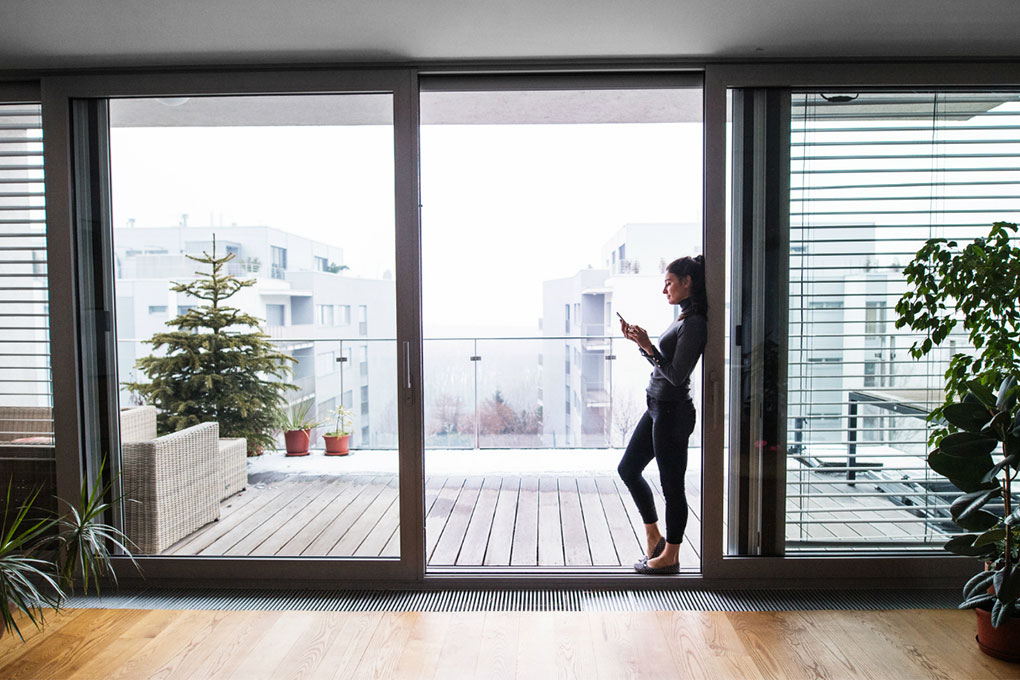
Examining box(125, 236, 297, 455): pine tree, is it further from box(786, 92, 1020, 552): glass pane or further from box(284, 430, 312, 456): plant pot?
box(786, 92, 1020, 552): glass pane

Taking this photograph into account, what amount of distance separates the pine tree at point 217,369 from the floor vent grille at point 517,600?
697 mm

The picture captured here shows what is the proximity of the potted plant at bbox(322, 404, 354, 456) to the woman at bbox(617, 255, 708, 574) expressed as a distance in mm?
1356

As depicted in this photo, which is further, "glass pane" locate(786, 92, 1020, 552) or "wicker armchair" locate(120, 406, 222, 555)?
"wicker armchair" locate(120, 406, 222, 555)

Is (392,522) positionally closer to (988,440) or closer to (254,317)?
(254,317)

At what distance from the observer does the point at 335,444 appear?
3.33 metres

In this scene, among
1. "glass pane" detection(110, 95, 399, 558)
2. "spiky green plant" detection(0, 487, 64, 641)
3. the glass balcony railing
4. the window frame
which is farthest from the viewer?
the glass balcony railing

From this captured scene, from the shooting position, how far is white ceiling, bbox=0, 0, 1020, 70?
2.54m

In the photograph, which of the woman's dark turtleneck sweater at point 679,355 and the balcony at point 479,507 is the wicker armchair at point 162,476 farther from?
the woman's dark turtleneck sweater at point 679,355

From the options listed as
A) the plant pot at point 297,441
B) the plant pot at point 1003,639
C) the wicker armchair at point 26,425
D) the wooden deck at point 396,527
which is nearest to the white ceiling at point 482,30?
the wicker armchair at point 26,425

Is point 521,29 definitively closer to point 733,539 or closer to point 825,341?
point 825,341

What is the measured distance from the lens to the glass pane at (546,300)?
3721 mm

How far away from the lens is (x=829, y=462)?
3.24 m

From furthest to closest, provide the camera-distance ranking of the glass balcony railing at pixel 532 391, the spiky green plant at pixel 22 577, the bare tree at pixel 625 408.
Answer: the bare tree at pixel 625 408, the glass balcony railing at pixel 532 391, the spiky green plant at pixel 22 577

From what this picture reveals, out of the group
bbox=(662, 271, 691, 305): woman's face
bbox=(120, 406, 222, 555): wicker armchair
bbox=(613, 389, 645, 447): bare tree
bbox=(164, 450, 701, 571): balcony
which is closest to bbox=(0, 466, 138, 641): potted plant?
bbox=(120, 406, 222, 555): wicker armchair
